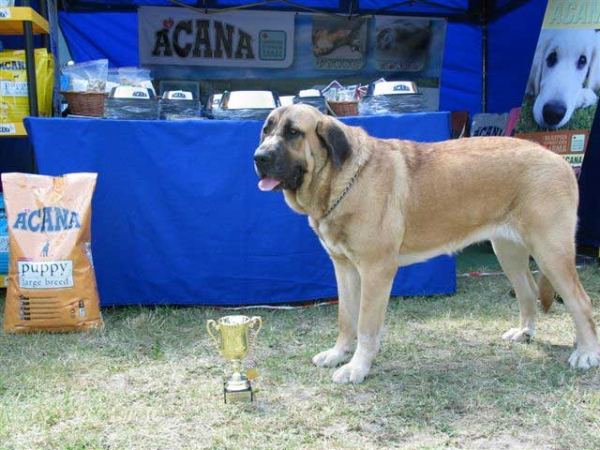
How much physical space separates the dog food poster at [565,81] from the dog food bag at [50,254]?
15.3 ft

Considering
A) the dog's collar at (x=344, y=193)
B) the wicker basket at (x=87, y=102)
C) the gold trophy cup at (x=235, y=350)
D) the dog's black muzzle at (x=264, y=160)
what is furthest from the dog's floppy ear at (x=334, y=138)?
the wicker basket at (x=87, y=102)

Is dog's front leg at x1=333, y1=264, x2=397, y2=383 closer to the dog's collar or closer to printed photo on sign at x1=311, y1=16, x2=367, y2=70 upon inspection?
the dog's collar

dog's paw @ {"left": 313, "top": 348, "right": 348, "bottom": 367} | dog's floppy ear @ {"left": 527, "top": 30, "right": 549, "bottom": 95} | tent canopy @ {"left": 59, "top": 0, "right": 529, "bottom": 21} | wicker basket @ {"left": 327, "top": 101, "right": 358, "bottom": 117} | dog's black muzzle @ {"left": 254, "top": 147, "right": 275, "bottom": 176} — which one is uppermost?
tent canopy @ {"left": 59, "top": 0, "right": 529, "bottom": 21}

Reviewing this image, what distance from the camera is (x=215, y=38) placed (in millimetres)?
7234

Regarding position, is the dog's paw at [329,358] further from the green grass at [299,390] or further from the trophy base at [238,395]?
the trophy base at [238,395]

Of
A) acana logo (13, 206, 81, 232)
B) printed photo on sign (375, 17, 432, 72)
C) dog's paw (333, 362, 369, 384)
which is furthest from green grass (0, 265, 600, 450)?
printed photo on sign (375, 17, 432, 72)

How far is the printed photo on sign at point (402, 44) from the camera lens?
299 inches

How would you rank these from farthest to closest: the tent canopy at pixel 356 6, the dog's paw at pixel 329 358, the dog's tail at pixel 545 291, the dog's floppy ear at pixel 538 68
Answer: the tent canopy at pixel 356 6 < the dog's floppy ear at pixel 538 68 < the dog's tail at pixel 545 291 < the dog's paw at pixel 329 358

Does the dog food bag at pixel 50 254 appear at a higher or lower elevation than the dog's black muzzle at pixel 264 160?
lower

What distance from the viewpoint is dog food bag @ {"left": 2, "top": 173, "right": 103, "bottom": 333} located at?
4.00 m

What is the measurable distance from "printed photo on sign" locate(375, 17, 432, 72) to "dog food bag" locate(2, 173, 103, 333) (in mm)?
4666

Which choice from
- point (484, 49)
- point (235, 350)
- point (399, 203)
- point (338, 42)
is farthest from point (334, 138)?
point (484, 49)

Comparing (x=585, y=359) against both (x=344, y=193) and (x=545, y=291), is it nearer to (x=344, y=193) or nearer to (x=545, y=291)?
(x=545, y=291)

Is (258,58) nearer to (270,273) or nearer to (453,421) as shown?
(270,273)
